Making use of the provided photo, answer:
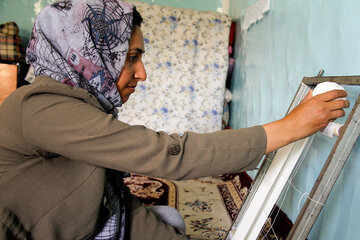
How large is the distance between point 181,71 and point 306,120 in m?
2.39

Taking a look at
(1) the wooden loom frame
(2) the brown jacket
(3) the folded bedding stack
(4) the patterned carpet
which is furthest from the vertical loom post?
(3) the folded bedding stack

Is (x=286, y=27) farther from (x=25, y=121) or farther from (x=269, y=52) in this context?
(x=25, y=121)

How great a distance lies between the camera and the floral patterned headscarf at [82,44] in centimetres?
79

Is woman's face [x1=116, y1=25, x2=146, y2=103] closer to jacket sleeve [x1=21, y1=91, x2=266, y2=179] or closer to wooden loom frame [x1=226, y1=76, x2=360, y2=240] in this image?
jacket sleeve [x1=21, y1=91, x2=266, y2=179]

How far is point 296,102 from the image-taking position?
97cm

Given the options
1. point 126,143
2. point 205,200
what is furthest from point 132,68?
point 205,200

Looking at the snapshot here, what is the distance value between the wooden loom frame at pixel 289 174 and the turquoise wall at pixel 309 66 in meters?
0.13

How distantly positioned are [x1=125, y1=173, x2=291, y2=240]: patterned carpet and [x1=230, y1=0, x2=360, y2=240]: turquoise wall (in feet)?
1.19

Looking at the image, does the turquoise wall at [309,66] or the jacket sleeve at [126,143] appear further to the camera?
the turquoise wall at [309,66]

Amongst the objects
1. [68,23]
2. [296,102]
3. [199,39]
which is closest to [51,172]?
[68,23]

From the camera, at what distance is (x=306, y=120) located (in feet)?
2.10

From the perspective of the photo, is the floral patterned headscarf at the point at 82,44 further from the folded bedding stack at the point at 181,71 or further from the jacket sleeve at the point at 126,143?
the folded bedding stack at the point at 181,71

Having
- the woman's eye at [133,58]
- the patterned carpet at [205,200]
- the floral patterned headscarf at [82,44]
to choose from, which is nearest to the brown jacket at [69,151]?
the floral patterned headscarf at [82,44]

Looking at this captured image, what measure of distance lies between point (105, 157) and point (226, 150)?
0.29 metres
